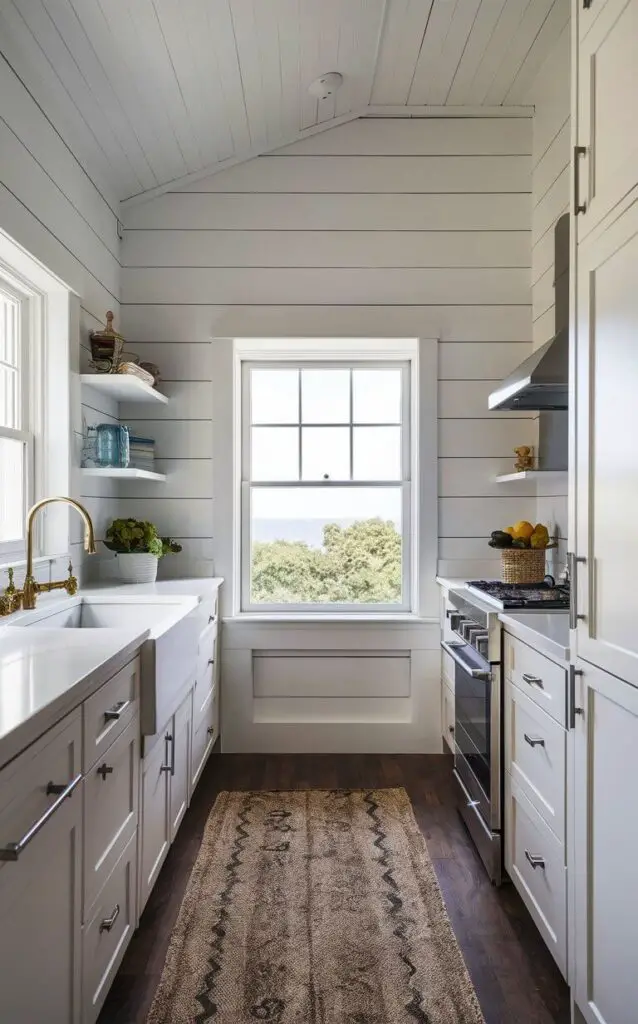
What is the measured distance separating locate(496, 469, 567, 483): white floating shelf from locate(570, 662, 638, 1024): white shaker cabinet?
59.2 inches

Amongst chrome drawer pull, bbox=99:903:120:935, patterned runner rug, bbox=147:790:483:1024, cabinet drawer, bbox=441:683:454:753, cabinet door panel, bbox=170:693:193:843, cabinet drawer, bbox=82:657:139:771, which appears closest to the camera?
cabinet drawer, bbox=82:657:139:771

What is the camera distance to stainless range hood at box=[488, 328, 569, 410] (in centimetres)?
237

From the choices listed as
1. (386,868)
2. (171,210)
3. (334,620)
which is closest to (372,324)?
(171,210)

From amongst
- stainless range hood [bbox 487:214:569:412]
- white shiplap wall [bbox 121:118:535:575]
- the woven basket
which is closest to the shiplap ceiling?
white shiplap wall [bbox 121:118:535:575]

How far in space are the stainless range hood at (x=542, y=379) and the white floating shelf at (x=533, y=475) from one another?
12.4 inches

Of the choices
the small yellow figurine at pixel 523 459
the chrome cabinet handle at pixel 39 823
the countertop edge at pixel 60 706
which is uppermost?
the small yellow figurine at pixel 523 459

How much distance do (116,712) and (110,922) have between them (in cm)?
48

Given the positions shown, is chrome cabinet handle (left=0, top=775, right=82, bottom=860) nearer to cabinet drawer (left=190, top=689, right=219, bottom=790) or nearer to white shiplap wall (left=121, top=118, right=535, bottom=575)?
cabinet drawer (left=190, top=689, right=219, bottom=790)

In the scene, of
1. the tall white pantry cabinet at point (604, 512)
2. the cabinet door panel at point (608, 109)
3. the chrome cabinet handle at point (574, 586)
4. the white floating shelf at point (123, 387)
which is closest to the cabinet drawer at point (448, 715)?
the tall white pantry cabinet at point (604, 512)

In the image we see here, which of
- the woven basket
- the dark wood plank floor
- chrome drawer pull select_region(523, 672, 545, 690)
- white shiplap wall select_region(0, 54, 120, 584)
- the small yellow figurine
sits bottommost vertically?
the dark wood plank floor

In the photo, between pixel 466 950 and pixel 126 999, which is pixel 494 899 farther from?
pixel 126 999

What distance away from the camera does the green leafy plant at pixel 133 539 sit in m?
3.16

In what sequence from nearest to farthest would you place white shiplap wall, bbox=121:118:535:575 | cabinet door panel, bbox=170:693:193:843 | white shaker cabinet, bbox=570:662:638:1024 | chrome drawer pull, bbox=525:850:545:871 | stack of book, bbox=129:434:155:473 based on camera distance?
1. white shaker cabinet, bbox=570:662:638:1024
2. chrome drawer pull, bbox=525:850:545:871
3. cabinet door panel, bbox=170:693:193:843
4. stack of book, bbox=129:434:155:473
5. white shiplap wall, bbox=121:118:535:575

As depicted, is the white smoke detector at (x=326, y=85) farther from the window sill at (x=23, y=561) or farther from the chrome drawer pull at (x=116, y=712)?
the chrome drawer pull at (x=116, y=712)
